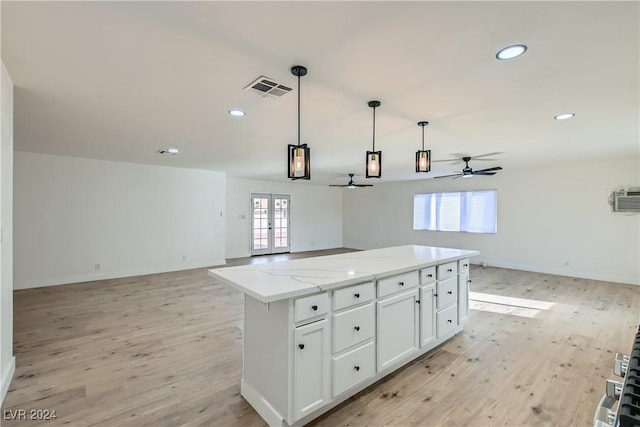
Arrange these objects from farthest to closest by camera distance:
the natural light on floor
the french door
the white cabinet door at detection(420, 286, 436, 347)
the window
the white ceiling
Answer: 1. the french door
2. the window
3. the natural light on floor
4. the white cabinet door at detection(420, 286, 436, 347)
5. the white ceiling

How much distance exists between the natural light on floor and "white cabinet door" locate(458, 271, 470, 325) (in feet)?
3.51

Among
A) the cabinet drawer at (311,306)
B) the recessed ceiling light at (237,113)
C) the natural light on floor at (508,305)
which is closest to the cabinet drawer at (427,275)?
the cabinet drawer at (311,306)

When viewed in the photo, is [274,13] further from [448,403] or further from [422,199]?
[422,199]

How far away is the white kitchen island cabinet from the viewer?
1842 millimetres

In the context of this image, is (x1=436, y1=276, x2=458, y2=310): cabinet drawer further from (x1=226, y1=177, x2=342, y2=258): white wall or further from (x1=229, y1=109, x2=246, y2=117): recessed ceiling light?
(x1=226, y1=177, x2=342, y2=258): white wall

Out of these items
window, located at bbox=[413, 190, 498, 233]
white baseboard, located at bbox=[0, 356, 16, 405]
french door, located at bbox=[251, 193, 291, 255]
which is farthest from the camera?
french door, located at bbox=[251, 193, 291, 255]

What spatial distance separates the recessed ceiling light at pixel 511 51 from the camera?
5.98ft

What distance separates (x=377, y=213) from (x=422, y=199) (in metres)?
1.70

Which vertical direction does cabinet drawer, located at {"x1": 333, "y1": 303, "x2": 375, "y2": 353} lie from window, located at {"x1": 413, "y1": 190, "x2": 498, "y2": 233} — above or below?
below

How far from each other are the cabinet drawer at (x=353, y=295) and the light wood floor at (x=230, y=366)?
2.47 feet

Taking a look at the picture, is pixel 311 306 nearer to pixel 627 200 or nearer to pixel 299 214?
pixel 627 200

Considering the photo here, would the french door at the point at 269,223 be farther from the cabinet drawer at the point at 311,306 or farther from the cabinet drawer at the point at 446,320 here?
the cabinet drawer at the point at 311,306

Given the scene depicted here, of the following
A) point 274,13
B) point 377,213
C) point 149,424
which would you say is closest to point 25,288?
point 149,424

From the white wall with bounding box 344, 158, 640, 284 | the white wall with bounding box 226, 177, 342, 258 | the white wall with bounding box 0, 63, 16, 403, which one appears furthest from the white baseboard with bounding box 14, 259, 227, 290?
the white wall with bounding box 344, 158, 640, 284
